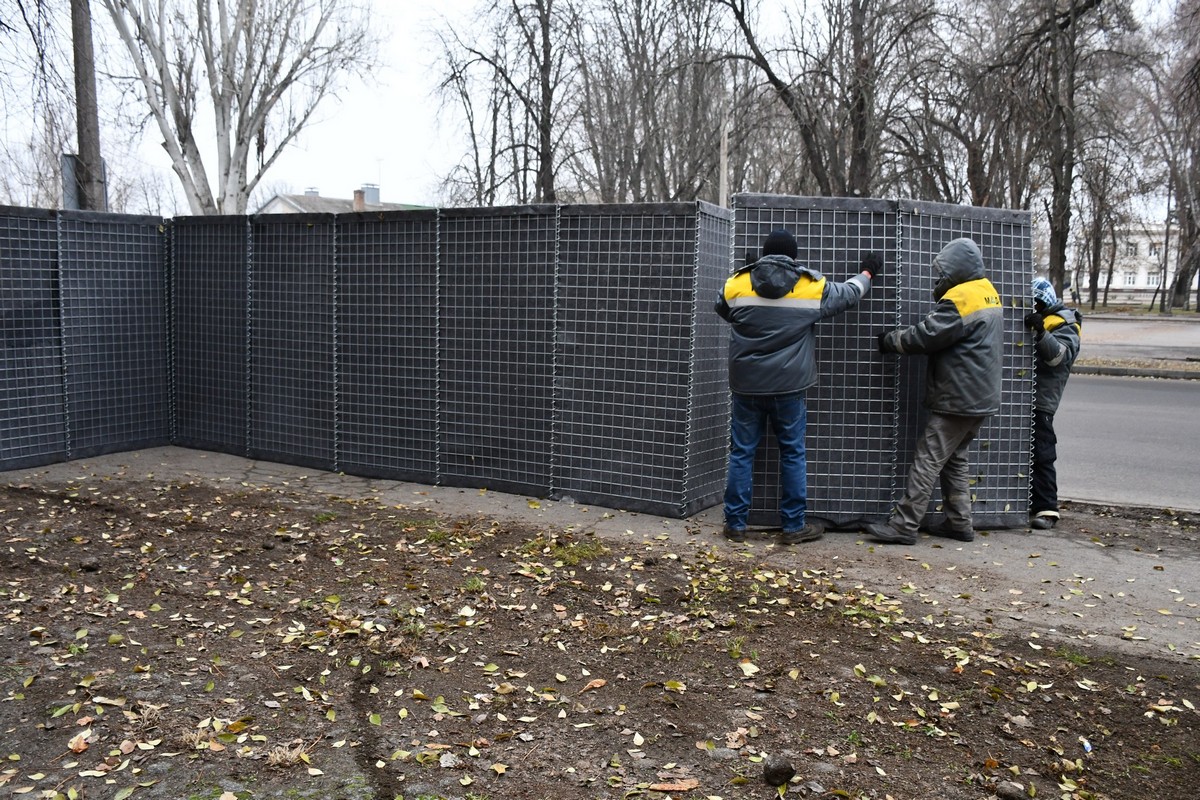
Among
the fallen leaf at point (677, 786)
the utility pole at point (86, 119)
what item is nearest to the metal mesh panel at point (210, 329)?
the utility pole at point (86, 119)

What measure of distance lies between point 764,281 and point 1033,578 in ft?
8.19

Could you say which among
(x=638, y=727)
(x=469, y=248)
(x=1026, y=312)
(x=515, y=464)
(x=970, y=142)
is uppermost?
(x=970, y=142)

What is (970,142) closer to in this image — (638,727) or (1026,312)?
(1026,312)

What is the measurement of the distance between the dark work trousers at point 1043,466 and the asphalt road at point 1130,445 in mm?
1208

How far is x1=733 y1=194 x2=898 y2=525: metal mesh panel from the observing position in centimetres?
719

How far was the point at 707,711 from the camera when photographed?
4258 millimetres

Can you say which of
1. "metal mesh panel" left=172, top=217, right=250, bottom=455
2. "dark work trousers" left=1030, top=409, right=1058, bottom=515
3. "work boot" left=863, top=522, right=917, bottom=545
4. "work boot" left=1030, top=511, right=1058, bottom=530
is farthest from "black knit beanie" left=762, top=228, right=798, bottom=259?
"metal mesh panel" left=172, top=217, right=250, bottom=455

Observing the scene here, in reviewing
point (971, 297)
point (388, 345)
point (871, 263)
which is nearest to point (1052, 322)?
point (971, 297)

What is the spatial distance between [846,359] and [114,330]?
684 cm

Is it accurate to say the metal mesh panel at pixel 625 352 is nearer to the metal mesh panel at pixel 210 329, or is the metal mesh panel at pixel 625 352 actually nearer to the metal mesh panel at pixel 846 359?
the metal mesh panel at pixel 846 359

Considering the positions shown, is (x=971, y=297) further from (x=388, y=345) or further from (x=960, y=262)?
(x=388, y=345)

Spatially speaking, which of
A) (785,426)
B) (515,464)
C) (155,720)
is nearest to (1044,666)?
(785,426)

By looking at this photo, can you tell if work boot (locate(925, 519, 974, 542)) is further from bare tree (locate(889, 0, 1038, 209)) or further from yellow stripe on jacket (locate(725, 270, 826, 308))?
bare tree (locate(889, 0, 1038, 209))

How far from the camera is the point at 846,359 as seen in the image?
23.7 ft
